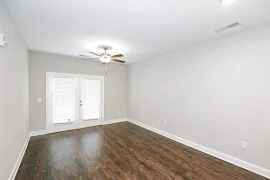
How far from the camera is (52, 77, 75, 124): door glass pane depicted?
4657mm

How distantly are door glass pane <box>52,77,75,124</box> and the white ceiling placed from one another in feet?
5.54

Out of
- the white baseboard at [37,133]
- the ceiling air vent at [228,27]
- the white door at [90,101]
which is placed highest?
the ceiling air vent at [228,27]

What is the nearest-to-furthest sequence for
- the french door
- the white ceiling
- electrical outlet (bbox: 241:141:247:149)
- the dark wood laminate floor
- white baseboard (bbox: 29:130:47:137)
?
the white ceiling < the dark wood laminate floor < electrical outlet (bbox: 241:141:247:149) < white baseboard (bbox: 29:130:47:137) < the french door

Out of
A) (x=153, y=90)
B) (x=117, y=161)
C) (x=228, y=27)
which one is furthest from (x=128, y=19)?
(x=153, y=90)

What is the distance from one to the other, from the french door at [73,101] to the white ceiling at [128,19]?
66.8 inches

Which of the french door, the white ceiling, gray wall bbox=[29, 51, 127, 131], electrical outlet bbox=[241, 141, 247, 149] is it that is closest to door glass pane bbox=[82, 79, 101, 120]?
the french door

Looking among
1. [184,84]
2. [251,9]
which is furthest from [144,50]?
[251,9]

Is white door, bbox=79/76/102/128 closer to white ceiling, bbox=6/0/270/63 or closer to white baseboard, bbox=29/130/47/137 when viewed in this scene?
white baseboard, bbox=29/130/47/137

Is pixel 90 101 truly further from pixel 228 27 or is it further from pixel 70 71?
pixel 228 27

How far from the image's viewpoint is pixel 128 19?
2.36m

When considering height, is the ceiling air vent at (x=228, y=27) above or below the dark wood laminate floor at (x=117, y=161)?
above

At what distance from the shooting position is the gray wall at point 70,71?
434 cm

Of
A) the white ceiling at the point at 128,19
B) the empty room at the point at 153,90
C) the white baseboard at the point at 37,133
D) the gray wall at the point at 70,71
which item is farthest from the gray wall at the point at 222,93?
the white baseboard at the point at 37,133

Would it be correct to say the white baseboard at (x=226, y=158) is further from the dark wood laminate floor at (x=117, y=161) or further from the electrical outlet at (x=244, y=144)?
the electrical outlet at (x=244, y=144)
